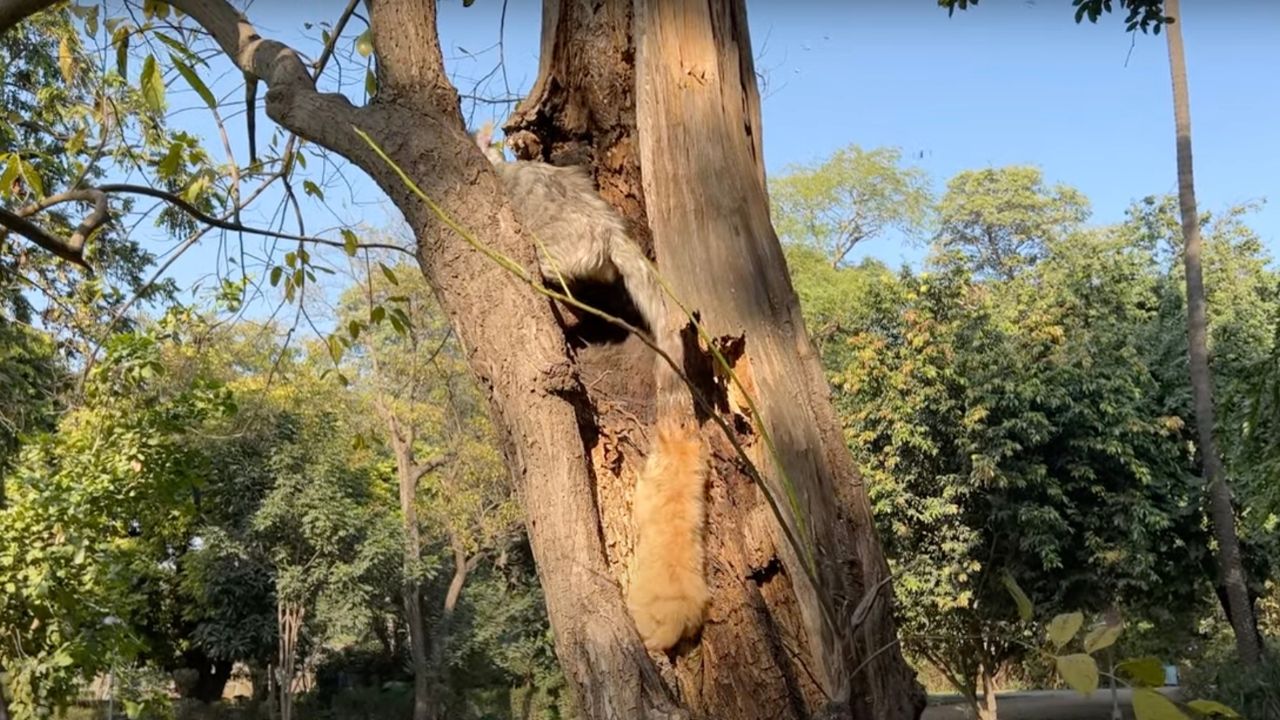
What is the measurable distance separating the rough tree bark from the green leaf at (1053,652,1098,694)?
35 cm

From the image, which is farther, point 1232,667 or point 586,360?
point 1232,667

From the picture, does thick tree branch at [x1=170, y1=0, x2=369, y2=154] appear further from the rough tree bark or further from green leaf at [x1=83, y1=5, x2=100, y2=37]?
green leaf at [x1=83, y1=5, x2=100, y2=37]

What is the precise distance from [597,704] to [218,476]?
1794cm

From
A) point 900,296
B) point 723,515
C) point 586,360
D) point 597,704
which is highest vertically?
point 900,296

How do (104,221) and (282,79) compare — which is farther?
(104,221)

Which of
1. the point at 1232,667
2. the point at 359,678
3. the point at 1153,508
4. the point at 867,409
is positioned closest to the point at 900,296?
the point at 867,409

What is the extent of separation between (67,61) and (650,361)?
3223mm

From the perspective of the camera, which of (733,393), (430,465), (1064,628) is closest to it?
(1064,628)

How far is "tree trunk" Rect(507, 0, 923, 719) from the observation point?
1497mm

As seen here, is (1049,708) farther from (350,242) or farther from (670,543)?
(670,543)

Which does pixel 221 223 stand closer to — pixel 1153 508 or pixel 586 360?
pixel 586 360

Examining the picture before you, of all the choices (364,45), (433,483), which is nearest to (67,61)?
(364,45)

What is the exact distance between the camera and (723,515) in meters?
1.63

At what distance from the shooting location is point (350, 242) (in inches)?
115
